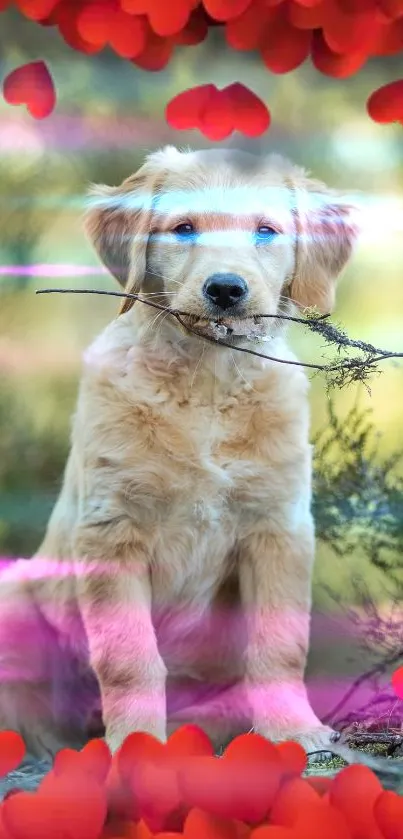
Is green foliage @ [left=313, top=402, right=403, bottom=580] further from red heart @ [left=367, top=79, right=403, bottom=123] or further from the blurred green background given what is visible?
red heart @ [left=367, top=79, right=403, bottom=123]

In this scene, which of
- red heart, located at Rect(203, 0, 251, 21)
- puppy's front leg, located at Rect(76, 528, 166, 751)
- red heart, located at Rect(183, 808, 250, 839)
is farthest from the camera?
puppy's front leg, located at Rect(76, 528, 166, 751)

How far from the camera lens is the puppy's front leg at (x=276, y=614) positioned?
1294 millimetres

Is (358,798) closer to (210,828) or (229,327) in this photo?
(210,828)

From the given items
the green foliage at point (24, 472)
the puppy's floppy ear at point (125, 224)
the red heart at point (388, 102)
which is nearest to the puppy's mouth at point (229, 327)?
the puppy's floppy ear at point (125, 224)

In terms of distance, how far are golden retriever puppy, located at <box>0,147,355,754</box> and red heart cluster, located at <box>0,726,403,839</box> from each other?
14 cm

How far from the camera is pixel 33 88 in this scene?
127 cm

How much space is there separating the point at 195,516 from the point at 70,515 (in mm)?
181

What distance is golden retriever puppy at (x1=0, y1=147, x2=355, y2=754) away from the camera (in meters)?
1.24

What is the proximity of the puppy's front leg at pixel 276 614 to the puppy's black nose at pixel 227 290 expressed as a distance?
0.33m

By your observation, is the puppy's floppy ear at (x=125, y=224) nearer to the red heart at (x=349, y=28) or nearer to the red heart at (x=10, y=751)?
the red heart at (x=349, y=28)

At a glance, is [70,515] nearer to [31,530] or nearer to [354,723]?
[31,530]

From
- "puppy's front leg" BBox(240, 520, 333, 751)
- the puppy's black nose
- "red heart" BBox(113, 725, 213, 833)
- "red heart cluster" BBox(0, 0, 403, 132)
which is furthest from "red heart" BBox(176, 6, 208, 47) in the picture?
"red heart" BBox(113, 725, 213, 833)

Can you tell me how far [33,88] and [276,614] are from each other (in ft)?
2.71

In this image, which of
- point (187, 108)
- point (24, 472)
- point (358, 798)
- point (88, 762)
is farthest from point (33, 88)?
point (358, 798)
